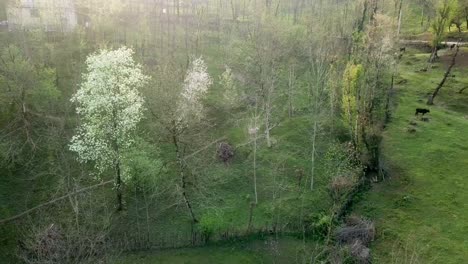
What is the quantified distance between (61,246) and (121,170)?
13306 mm

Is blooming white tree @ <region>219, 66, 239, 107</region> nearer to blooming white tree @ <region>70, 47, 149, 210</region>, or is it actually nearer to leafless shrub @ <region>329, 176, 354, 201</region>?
blooming white tree @ <region>70, 47, 149, 210</region>

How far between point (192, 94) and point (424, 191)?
2768 centimetres

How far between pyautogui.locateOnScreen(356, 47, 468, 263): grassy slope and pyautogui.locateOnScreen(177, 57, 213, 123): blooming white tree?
20702 millimetres

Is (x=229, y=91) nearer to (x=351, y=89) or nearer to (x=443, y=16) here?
(x=351, y=89)

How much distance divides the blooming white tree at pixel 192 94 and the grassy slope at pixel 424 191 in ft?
67.9

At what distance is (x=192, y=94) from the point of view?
51438 millimetres

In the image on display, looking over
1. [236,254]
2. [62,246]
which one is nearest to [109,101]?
[62,246]

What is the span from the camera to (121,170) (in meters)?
45.8

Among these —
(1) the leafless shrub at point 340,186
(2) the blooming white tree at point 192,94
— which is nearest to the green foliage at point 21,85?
(2) the blooming white tree at point 192,94

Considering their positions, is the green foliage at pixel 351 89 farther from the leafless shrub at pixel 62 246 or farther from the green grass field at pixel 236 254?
the leafless shrub at pixel 62 246

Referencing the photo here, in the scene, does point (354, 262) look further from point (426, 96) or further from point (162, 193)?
point (426, 96)

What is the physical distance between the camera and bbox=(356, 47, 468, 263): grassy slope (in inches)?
1641

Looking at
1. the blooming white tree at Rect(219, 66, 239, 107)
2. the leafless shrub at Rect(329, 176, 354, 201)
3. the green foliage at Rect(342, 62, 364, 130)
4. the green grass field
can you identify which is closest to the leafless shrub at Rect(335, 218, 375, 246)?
the green grass field

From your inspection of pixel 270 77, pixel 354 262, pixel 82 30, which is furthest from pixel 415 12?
pixel 354 262
